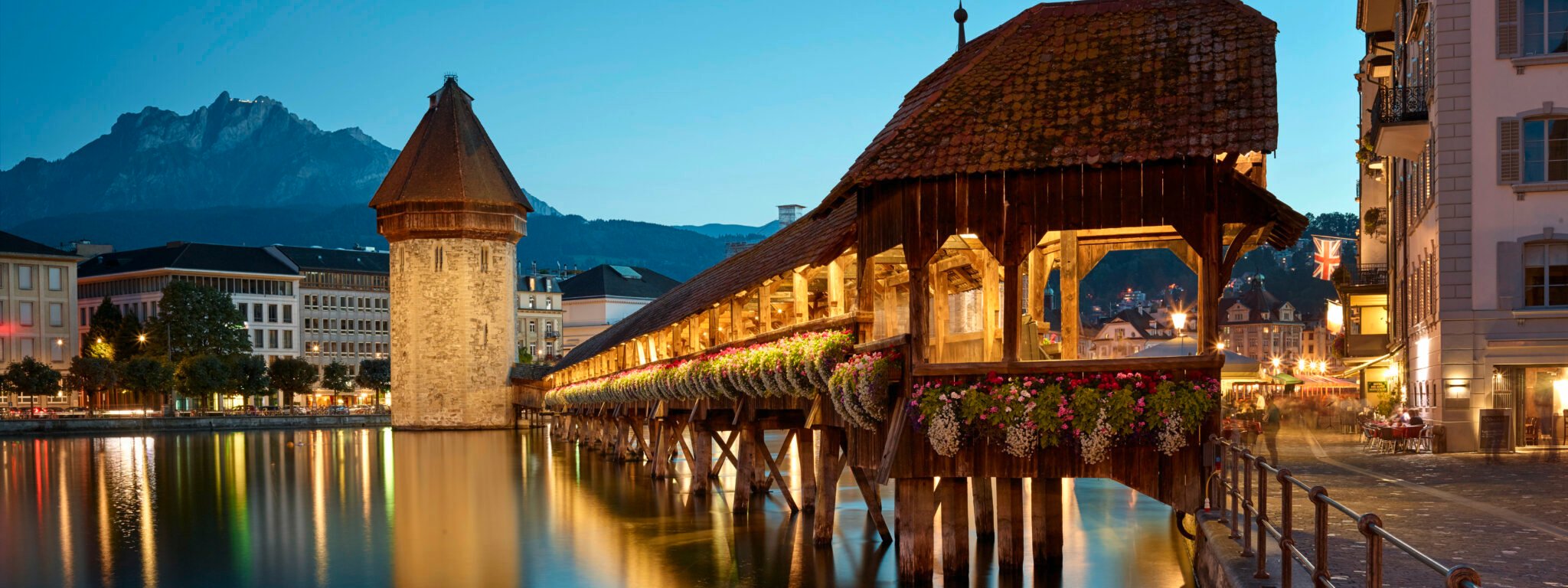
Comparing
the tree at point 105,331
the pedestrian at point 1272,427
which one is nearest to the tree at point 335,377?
the tree at point 105,331

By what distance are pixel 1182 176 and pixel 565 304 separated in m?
129

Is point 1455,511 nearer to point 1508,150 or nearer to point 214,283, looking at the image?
point 1508,150

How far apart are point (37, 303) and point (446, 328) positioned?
39912mm

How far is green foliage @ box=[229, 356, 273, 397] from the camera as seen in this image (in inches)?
3634

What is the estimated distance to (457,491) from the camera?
32.1 m

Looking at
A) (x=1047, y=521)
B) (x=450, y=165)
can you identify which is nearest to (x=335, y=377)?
(x=450, y=165)

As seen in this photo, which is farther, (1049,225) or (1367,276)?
(1367,276)

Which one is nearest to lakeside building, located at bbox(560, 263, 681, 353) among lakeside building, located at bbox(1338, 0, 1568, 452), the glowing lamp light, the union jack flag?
the glowing lamp light

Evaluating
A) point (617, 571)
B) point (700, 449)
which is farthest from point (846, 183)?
point (700, 449)

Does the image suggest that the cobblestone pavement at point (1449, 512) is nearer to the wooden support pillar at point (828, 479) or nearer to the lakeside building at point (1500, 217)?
the lakeside building at point (1500, 217)

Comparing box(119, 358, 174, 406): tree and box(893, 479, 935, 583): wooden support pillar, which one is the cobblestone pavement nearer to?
box(893, 479, 935, 583): wooden support pillar

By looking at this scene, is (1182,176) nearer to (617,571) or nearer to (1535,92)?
(617,571)

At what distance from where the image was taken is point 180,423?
3275 inches

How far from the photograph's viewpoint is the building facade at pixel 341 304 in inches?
4764
